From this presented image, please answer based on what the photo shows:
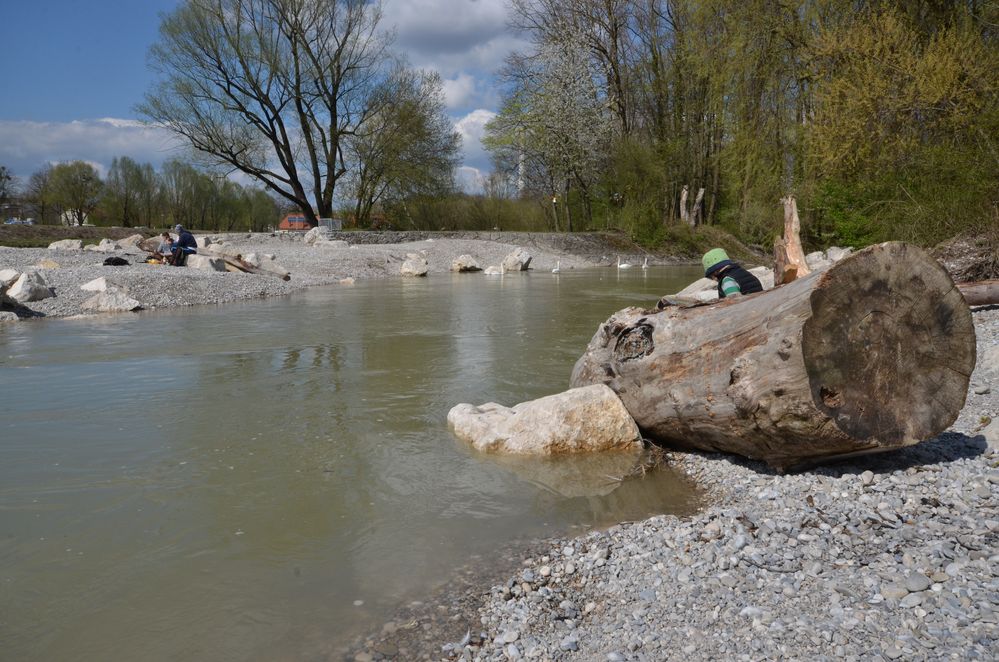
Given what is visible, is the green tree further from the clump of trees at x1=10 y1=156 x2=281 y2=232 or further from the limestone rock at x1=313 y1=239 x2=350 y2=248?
the limestone rock at x1=313 y1=239 x2=350 y2=248

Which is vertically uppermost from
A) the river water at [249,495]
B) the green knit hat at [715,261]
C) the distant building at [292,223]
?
the distant building at [292,223]

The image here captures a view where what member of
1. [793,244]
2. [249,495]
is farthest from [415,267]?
[249,495]

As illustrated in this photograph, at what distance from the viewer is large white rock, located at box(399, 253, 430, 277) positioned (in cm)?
2700

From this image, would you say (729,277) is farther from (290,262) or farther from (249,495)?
(290,262)

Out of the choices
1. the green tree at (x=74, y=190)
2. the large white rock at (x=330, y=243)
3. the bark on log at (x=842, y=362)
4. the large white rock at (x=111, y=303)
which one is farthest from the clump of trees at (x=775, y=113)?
the green tree at (x=74, y=190)

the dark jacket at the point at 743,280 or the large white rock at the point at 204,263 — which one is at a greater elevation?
the large white rock at the point at 204,263

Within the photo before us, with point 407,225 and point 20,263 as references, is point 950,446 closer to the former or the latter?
point 20,263

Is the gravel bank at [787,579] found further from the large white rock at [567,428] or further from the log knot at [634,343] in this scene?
the log knot at [634,343]

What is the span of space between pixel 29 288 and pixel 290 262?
11456 mm

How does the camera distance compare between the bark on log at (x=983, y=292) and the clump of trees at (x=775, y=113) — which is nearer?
the bark on log at (x=983, y=292)

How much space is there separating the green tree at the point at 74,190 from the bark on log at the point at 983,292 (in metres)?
49.1

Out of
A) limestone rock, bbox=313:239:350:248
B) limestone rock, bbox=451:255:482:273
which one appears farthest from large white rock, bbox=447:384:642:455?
limestone rock, bbox=313:239:350:248

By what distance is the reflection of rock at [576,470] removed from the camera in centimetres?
448

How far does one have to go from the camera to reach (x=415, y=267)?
2711 cm
